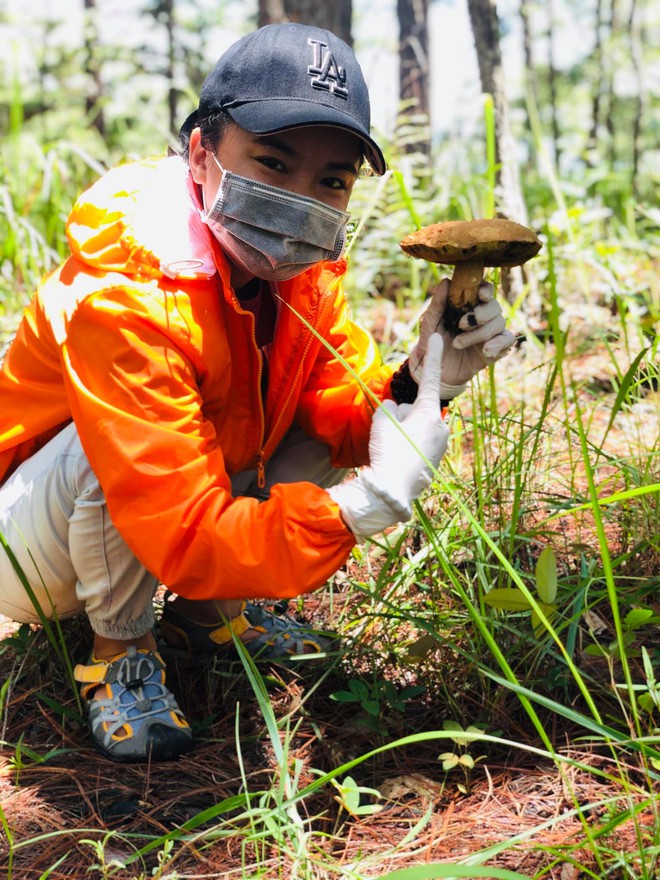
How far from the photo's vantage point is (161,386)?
53.2 inches

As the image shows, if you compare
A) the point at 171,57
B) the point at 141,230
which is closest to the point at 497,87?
the point at 141,230

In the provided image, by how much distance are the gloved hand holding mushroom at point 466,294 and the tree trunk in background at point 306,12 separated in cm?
248

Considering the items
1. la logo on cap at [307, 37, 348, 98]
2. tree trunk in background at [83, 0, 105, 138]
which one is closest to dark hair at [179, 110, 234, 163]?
la logo on cap at [307, 37, 348, 98]

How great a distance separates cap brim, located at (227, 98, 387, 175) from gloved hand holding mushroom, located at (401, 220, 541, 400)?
0.23 metres

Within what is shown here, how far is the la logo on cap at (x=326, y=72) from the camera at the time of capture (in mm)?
1398

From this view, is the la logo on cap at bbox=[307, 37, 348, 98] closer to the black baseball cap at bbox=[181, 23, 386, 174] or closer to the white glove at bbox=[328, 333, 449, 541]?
the black baseball cap at bbox=[181, 23, 386, 174]

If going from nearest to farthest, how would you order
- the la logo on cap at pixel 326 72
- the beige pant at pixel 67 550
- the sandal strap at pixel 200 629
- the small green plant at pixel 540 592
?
the small green plant at pixel 540 592 → the la logo on cap at pixel 326 72 → the beige pant at pixel 67 550 → the sandal strap at pixel 200 629

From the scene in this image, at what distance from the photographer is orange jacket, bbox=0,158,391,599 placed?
1.30 m

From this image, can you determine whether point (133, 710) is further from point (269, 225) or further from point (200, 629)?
point (269, 225)

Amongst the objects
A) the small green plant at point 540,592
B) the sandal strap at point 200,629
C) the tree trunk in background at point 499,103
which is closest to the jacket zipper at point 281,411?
the sandal strap at point 200,629

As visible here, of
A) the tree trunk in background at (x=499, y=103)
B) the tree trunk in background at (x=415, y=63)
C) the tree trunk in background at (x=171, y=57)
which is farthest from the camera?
the tree trunk in background at (x=171, y=57)

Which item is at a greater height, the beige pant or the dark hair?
the dark hair

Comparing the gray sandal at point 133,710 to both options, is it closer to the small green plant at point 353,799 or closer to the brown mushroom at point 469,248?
the small green plant at point 353,799

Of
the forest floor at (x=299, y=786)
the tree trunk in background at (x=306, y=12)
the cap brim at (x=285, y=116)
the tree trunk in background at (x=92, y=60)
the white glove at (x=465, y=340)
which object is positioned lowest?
the forest floor at (x=299, y=786)
